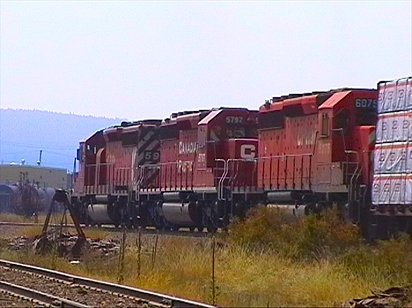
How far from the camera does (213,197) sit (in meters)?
27.9

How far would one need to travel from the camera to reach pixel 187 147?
30.3 metres

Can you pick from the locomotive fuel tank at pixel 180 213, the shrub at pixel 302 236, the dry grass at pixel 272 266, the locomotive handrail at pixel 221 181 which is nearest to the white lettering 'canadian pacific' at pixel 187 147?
the locomotive fuel tank at pixel 180 213

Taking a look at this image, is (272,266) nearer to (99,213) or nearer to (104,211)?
(104,211)

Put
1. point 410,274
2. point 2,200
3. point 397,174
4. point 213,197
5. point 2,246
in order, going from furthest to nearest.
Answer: point 2,200 → point 213,197 → point 2,246 → point 397,174 → point 410,274

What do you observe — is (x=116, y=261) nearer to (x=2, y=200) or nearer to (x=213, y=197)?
(x=213, y=197)

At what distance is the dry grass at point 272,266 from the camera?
1346cm

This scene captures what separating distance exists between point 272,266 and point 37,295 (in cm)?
491

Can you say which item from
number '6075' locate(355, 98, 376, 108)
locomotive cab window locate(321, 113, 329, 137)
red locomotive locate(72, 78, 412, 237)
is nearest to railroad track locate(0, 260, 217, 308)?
red locomotive locate(72, 78, 412, 237)

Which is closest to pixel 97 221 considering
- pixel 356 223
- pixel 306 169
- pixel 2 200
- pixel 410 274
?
pixel 306 169

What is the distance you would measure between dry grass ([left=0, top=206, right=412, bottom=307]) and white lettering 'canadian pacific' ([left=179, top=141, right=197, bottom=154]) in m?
8.75

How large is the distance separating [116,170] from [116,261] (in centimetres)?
1646

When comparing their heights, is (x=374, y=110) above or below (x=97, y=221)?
above

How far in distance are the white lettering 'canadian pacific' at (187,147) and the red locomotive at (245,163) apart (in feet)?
0.12

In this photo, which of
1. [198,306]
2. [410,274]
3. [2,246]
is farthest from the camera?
[2,246]
